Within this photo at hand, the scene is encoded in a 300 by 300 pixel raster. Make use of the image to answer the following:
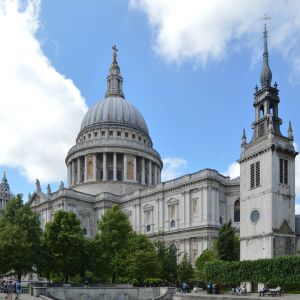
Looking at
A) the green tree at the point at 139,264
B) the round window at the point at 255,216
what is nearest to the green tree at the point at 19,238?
the green tree at the point at 139,264

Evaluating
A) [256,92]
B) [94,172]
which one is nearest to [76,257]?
[256,92]

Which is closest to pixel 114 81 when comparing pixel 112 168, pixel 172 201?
pixel 112 168

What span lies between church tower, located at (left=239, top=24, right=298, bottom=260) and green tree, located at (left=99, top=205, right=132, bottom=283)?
1458cm

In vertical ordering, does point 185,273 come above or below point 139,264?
below

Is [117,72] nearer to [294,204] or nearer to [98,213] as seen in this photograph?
[98,213]

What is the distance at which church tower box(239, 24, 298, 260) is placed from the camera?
2341 inches

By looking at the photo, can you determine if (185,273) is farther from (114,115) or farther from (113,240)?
(114,115)

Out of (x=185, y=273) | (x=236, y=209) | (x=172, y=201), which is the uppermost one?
(x=172, y=201)

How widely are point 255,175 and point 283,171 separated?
3.34m

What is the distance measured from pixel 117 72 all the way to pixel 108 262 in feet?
270

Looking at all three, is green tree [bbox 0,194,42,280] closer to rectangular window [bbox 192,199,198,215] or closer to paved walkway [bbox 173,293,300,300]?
paved walkway [bbox 173,293,300,300]

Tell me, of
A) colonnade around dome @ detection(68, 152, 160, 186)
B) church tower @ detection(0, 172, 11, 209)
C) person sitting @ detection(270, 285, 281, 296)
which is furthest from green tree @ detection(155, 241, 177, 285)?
church tower @ detection(0, 172, 11, 209)

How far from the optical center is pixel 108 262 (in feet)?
205

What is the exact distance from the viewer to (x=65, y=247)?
57.1 m
